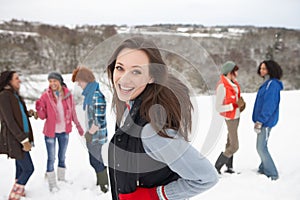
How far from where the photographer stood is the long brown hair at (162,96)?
0.83m

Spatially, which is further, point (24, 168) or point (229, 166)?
point (229, 166)

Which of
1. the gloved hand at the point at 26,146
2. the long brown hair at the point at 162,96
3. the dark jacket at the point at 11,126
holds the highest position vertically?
the long brown hair at the point at 162,96

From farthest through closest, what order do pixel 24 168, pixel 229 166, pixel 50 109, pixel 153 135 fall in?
pixel 229 166
pixel 50 109
pixel 24 168
pixel 153 135

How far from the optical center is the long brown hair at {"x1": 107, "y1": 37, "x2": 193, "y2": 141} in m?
0.83

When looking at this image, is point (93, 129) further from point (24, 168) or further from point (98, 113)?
point (24, 168)

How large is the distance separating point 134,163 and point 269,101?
87.1 inches

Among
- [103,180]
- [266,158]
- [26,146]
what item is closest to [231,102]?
[266,158]

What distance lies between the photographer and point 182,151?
Answer: 795mm

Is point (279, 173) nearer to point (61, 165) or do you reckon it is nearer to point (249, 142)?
point (249, 142)

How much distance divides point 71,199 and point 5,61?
1328 cm

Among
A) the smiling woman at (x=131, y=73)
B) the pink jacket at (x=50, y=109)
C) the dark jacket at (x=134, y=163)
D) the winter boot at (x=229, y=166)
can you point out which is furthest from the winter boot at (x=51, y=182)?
the smiling woman at (x=131, y=73)

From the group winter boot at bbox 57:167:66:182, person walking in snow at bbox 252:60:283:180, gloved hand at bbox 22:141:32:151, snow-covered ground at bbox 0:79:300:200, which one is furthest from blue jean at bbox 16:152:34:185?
person walking in snow at bbox 252:60:283:180

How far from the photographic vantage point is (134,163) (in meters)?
0.86

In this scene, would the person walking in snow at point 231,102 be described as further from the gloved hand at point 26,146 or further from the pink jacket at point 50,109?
the gloved hand at point 26,146
